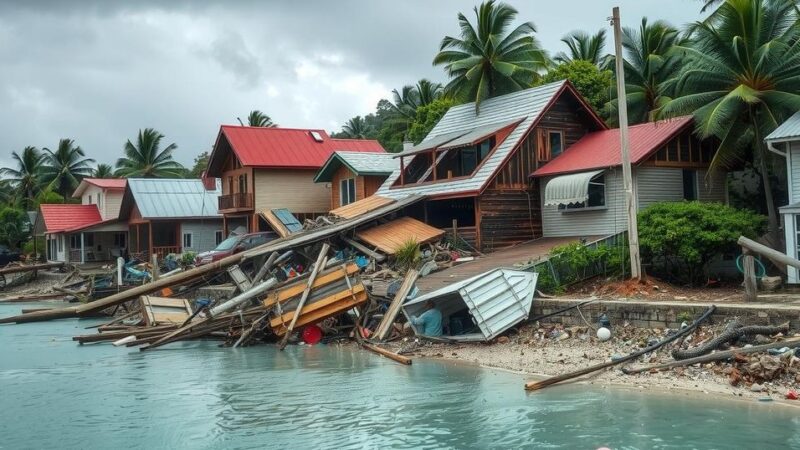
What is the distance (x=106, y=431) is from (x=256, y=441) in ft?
10.2

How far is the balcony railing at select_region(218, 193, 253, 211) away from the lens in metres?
42.1

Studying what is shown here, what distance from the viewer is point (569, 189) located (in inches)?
1056

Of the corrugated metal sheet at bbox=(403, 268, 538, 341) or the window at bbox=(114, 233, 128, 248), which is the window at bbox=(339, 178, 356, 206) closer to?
the corrugated metal sheet at bbox=(403, 268, 538, 341)

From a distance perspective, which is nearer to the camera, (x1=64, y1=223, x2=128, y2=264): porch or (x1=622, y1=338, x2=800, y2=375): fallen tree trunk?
(x1=622, y1=338, x2=800, y2=375): fallen tree trunk

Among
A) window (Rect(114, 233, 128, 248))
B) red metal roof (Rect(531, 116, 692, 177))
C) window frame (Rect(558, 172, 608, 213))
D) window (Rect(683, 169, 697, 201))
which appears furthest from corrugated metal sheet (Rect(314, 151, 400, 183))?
window (Rect(114, 233, 128, 248))

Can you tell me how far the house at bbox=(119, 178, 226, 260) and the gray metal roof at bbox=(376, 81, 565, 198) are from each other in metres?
17.6

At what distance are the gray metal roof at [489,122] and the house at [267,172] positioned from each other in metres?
9.12

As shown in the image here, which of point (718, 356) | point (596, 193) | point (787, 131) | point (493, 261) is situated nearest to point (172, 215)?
point (493, 261)

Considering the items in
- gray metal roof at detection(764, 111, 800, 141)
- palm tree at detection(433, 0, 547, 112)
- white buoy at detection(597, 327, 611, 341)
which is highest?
palm tree at detection(433, 0, 547, 112)

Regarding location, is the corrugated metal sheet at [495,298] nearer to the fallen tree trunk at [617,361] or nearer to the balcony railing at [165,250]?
the fallen tree trunk at [617,361]

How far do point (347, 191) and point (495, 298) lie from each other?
19578 millimetres

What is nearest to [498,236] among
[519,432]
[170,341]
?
[170,341]

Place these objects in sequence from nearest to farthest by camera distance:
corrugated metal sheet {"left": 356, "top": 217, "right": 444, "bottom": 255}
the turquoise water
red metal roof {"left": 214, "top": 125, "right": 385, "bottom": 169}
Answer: the turquoise water, corrugated metal sheet {"left": 356, "top": 217, "right": 444, "bottom": 255}, red metal roof {"left": 214, "top": 125, "right": 385, "bottom": 169}

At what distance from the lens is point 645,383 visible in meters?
14.9
